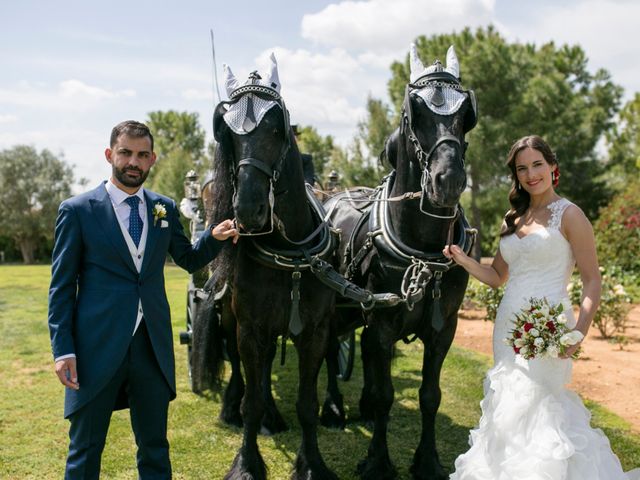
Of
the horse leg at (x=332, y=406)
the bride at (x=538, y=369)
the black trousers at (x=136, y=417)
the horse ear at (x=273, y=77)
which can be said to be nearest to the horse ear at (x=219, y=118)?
the horse ear at (x=273, y=77)

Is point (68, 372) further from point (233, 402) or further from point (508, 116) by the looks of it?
point (508, 116)

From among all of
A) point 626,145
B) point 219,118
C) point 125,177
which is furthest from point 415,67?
point 626,145

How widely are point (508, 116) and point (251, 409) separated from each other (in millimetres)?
16379

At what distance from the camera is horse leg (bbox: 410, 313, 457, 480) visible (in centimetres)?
361

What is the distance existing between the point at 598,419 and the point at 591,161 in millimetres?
18051

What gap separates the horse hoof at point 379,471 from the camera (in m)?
3.61

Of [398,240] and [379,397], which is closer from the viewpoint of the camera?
[398,240]

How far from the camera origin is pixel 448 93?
3104 mm

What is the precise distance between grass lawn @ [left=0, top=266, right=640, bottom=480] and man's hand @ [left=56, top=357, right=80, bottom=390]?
5.26 ft

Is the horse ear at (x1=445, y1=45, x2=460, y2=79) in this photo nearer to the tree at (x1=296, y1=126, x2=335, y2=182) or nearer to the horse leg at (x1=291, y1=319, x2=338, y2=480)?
the horse leg at (x1=291, y1=319, x2=338, y2=480)

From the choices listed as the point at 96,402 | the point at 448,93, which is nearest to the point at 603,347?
the point at 448,93

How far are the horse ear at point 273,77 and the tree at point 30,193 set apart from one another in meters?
35.8

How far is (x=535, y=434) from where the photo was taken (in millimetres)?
2670

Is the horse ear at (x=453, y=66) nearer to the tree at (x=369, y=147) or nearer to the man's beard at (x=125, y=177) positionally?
the man's beard at (x=125, y=177)
